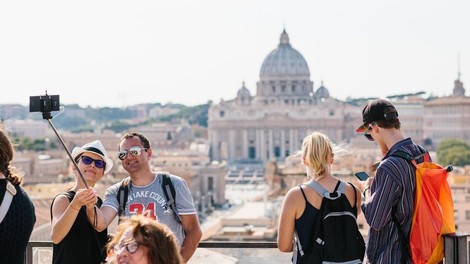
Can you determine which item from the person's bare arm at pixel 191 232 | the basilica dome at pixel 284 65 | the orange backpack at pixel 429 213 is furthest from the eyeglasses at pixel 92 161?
the basilica dome at pixel 284 65

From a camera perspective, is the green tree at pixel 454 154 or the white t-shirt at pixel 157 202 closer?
the white t-shirt at pixel 157 202

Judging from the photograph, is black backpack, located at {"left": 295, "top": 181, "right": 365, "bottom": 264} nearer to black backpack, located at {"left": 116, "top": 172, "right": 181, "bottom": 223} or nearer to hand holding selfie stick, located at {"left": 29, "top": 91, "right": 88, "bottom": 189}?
black backpack, located at {"left": 116, "top": 172, "right": 181, "bottom": 223}

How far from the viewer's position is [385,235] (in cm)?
533

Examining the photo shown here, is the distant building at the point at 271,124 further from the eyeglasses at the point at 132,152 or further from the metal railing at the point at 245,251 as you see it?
the eyeglasses at the point at 132,152

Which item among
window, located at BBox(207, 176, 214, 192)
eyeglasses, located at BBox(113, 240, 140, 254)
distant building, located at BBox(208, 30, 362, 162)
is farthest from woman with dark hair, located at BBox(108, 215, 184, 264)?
distant building, located at BBox(208, 30, 362, 162)

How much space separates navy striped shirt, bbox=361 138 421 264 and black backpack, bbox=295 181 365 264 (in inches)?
5.7

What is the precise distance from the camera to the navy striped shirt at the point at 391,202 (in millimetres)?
5258

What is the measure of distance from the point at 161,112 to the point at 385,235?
180m

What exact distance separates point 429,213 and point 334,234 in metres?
0.41

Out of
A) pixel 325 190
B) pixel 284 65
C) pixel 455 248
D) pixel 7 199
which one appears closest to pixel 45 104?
pixel 7 199

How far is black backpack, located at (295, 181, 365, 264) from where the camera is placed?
540cm

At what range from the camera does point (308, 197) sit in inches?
213

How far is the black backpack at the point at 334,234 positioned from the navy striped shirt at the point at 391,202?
0.14m

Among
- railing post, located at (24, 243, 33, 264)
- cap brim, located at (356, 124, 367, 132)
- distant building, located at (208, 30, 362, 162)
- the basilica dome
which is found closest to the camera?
cap brim, located at (356, 124, 367, 132)
